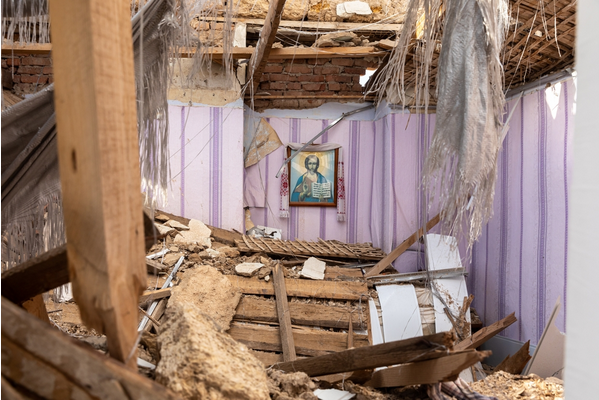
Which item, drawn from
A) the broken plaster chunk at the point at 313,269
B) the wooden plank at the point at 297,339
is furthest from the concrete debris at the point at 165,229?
the broken plaster chunk at the point at 313,269

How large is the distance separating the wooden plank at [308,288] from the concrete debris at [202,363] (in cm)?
314

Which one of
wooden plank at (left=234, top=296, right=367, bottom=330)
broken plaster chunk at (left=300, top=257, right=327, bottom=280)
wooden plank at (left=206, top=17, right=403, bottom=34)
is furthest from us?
wooden plank at (left=206, top=17, right=403, bottom=34)

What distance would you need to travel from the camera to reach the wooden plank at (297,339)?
13.0 feet

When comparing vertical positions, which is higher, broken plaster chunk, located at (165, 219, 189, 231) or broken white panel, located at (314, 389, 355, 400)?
broken plaster chunk, located at (165, 219, 189, 231)

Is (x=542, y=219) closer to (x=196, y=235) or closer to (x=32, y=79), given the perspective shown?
(x=196, y=235)

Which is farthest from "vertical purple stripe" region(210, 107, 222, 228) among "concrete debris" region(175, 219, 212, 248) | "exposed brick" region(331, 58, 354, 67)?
"exposed brick" region(331, 58, 354, 67)

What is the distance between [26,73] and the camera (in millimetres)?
5523

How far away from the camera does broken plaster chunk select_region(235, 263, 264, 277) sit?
4.39m

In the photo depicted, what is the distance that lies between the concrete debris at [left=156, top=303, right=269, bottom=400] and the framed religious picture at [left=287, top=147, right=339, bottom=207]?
4.91m

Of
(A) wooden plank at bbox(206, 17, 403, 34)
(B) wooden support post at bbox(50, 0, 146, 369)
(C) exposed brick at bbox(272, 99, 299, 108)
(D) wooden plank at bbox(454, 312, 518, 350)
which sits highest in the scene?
(A) wooden plank at bbox(206, 17, 403, 34)

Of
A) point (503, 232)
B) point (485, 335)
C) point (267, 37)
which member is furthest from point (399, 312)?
point (267, 37)

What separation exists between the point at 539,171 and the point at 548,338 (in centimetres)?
176

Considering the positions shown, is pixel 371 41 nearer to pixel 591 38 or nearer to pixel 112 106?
pixel 591 38

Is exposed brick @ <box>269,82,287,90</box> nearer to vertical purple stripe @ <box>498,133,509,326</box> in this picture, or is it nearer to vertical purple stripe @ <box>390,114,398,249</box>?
vertical purple stripe @ <box>390,114,398,249</box>
